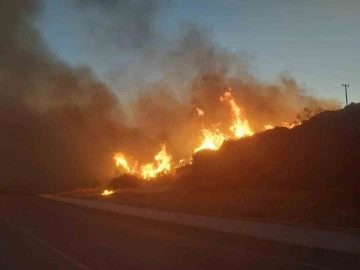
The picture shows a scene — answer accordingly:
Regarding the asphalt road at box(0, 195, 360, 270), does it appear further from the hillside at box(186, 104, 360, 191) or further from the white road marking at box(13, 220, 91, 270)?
the hillside at box(186, 104, 360, 191)

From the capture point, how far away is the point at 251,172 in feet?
131

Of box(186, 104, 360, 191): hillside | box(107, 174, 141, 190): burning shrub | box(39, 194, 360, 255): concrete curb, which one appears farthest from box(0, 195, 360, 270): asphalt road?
box(107, 174, 141, 190): burning shrub

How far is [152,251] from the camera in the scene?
530 inches

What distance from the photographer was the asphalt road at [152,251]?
11305 millimetres

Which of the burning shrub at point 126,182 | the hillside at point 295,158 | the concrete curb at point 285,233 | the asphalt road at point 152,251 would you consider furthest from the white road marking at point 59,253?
the burning shrub at point 126,182

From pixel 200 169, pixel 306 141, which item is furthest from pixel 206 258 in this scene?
pixel 200 169

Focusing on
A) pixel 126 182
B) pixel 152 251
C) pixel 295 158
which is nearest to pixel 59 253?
pixel 152 251

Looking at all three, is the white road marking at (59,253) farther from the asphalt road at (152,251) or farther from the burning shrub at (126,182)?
the burning shrub at (126,182)

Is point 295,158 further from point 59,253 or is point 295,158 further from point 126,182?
point 126,182

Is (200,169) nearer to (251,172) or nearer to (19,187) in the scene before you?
(251,172)

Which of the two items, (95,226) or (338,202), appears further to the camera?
(338,202)

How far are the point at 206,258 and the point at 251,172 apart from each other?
92.7ft

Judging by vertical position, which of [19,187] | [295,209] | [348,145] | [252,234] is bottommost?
[252,234]

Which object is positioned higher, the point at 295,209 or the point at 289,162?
the point at 289,162
